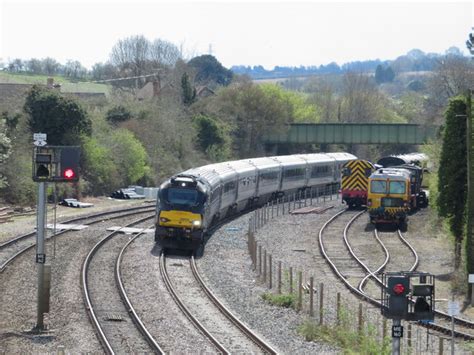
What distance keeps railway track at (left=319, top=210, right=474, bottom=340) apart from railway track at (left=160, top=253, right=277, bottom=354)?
168 inches

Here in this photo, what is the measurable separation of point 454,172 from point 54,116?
100.0ft

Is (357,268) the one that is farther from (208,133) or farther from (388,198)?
(208,133)

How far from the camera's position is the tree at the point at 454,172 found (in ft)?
107

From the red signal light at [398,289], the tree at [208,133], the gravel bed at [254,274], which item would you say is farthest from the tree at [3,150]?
the red signal light at [398,289]

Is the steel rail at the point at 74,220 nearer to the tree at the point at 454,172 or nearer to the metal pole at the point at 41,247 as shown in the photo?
the metal pole at the point at 41,247

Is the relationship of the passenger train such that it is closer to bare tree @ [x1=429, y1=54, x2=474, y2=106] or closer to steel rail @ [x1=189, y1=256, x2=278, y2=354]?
steel rail @ [x1=189, y1=256, x2=278, y2=354]

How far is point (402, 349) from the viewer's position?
20.0 meters

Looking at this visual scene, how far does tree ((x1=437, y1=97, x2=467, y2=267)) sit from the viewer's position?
32656 mm

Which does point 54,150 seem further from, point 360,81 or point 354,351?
point 360,81

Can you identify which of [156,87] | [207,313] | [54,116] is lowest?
[207,313]

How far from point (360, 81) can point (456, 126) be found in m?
91.2

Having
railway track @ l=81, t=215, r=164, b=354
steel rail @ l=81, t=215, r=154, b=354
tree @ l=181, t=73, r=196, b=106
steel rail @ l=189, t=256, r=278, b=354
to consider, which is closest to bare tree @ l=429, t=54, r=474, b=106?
tree @ l=181, t=73, r=196, b=106

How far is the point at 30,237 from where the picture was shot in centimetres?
3588

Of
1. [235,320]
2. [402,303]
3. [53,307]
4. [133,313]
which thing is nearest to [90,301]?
[53,307]
